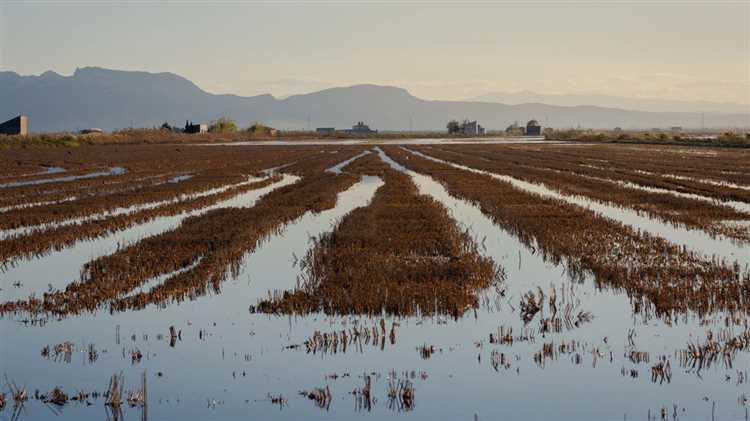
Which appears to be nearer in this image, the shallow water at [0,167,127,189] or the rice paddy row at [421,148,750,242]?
the rice paddy row at [421,148,750,242]

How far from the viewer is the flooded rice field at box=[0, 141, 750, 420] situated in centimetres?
753

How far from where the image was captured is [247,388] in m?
7.80

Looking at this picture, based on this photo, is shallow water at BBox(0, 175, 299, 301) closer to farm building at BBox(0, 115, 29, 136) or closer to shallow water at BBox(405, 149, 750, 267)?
shallow water at BBox(405, 149, 750, 267)

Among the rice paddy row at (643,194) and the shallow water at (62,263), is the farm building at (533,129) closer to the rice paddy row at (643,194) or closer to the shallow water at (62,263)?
the rice paddy row at (643,194)

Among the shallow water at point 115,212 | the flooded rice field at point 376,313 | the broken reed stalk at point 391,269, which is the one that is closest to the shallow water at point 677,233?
the flooded rice field at point 376,313

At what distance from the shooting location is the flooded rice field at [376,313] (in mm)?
7527

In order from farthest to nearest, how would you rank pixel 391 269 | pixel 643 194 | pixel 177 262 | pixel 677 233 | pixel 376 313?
pixel 643 194 → pixel 677 233 → pixel 177 262 → pixel 391 269 → pixel 376 313

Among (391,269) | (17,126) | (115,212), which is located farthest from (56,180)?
(17,126)

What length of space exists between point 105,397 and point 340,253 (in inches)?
299

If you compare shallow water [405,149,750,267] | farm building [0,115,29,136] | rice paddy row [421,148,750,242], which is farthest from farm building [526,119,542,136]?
shallow water [405,149,750,267]

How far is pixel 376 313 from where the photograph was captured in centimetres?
1062

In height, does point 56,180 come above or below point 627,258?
above

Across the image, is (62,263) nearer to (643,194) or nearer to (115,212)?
(115,212)

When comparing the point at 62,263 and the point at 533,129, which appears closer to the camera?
the point at 62,263
